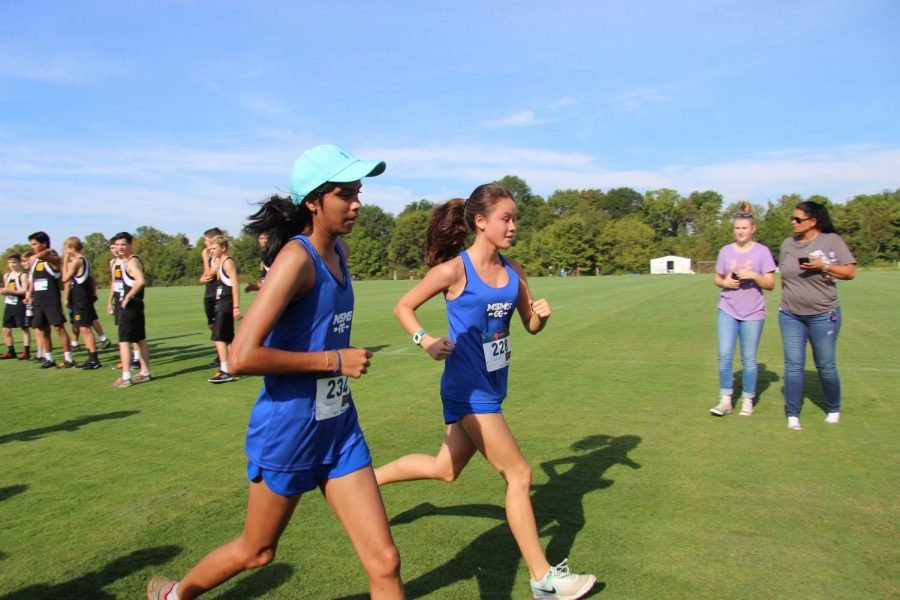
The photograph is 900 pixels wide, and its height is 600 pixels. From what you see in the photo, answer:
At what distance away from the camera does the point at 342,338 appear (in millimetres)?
2859

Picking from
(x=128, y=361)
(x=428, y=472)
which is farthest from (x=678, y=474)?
(x=128, y=361)

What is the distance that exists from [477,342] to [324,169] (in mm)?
1570

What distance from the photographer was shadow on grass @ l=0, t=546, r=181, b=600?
358 centimetres

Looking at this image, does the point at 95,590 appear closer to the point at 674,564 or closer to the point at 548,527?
the point at 548,527

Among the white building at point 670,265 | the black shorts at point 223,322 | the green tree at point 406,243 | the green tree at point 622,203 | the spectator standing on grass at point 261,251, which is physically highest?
the green tree at point 622,203

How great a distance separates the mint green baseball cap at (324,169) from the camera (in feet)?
8.71

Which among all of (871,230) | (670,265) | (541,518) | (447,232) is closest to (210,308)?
(447,232)

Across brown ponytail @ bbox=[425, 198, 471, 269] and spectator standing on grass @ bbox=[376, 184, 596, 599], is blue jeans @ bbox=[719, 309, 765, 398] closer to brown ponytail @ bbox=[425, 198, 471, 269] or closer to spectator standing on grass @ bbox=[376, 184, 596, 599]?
spectator standing on grass @ bbox=[376, 184, 596, 599]

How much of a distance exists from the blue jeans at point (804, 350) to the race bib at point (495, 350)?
4.26m

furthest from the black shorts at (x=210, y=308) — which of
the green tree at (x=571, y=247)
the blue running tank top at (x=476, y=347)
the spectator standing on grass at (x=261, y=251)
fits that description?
the green tree at (x=571, y=247)

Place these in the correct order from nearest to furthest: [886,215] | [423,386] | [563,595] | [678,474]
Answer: [563,595], [678,474], [423,386], [886,215]

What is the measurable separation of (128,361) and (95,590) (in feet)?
22.1

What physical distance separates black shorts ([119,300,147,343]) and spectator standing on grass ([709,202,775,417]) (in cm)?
799

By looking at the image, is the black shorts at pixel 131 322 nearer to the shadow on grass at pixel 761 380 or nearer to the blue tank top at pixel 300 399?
the blue tank top at pixel 300 399
